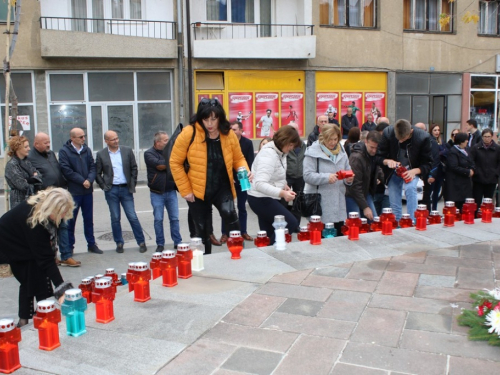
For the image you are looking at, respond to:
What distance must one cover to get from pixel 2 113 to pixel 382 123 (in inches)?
517

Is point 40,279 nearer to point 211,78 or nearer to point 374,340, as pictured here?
point 374,340

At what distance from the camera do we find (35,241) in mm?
4594

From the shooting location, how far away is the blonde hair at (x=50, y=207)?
4488 mm

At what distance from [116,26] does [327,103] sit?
323 inches

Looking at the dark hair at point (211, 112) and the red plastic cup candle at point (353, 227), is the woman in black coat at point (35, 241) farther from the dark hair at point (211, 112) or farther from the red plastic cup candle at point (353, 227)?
the red plastic cup candle at point (353, 227)

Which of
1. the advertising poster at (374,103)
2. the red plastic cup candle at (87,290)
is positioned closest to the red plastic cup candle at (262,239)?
the red plastic cup candle at (87,290)

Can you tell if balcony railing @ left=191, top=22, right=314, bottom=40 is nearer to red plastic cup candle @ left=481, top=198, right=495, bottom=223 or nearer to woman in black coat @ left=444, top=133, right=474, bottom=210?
woman in black coat @ left=444, top=133, right=474, bottom=210

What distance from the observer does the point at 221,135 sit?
5.90 m

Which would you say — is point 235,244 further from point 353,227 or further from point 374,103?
point 374,103

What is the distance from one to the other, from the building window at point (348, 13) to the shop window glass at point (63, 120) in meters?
9.45

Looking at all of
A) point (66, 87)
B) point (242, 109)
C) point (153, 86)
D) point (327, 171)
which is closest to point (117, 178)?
point (327, 171)

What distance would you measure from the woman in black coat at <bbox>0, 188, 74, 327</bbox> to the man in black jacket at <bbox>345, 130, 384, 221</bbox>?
12.4ft

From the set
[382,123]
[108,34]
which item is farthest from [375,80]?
[382,123]

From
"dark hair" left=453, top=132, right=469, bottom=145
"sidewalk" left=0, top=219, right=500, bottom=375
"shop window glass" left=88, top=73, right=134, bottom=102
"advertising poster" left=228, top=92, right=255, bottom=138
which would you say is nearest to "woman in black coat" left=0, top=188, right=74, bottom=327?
"sidewalk" left=0, top=219, right=500, bottom=375
